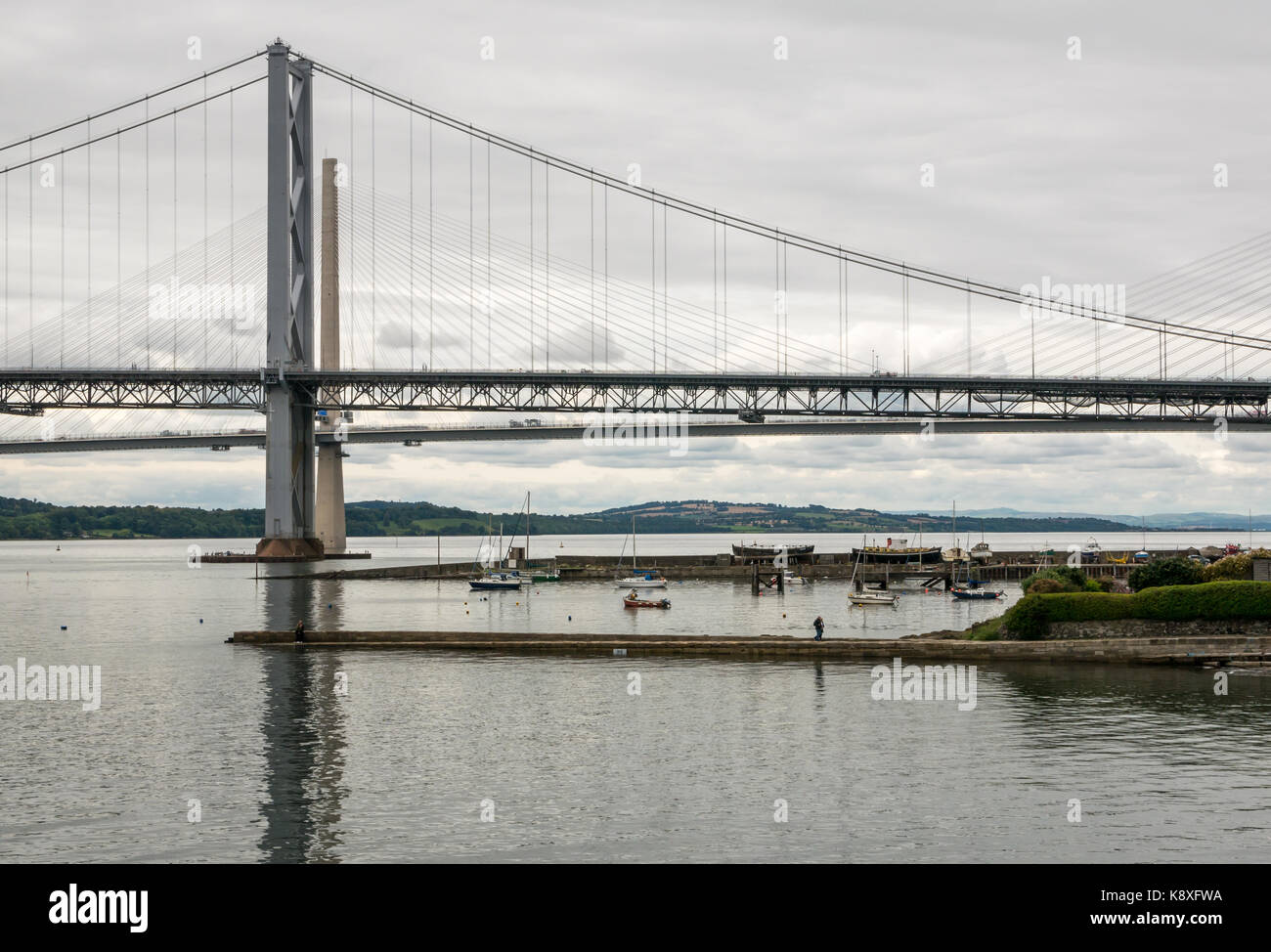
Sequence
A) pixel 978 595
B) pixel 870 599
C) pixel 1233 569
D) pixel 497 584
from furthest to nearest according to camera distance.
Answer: pixel 497 584 → pixel 978 595 → pixel 870 599 → pixel 1233 569

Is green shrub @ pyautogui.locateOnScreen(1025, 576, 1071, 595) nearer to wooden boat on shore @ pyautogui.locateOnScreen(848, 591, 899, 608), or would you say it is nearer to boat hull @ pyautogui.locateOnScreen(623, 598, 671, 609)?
wooden boat on shore @ pyautogui.locateOnScreen(848, 591, 899, 608)

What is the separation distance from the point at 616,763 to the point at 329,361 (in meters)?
100.0

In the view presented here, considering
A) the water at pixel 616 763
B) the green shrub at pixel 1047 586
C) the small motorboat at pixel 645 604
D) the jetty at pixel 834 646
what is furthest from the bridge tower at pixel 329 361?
the green shrub at pixel 1047 586

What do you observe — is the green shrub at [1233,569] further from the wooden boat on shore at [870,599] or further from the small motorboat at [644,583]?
the small motorboat at [644,583]

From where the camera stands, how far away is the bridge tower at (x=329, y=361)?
118 m

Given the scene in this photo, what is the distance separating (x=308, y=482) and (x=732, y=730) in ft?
266

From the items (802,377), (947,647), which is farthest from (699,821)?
(802,377)

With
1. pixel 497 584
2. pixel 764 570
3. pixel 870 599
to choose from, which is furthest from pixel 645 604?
pixel 764 570

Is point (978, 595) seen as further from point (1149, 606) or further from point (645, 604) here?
point (1149, 606)

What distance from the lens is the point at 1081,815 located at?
19438 mm

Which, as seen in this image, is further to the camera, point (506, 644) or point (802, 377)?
point (802, 377)

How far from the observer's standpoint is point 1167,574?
43250 mm

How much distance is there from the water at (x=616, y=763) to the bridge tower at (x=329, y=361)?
75364 mm
